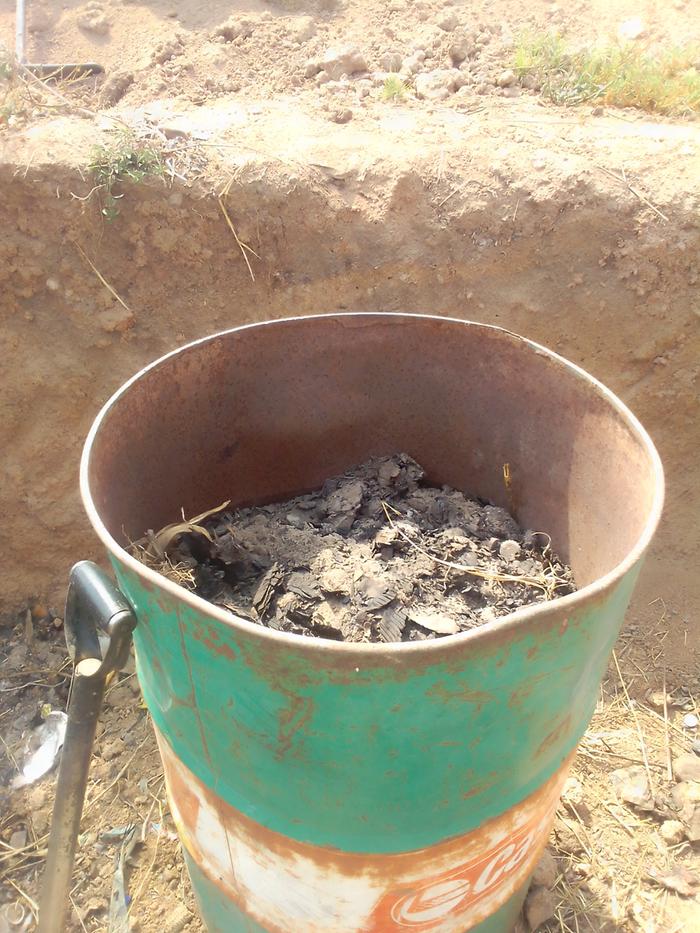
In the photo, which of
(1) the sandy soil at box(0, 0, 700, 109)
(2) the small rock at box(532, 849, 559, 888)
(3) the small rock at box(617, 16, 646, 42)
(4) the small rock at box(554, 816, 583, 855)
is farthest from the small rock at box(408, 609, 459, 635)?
(3) the small rock at box(617, 16, 646, 42)

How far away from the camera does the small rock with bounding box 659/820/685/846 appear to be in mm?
2229

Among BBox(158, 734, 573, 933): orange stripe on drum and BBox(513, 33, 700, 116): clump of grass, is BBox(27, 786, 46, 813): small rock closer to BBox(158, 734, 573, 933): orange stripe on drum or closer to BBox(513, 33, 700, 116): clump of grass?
BBox(158, 734, 573, 933): orange stripe on drum

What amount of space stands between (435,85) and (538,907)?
3.13 metres

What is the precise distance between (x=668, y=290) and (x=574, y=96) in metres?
1.07

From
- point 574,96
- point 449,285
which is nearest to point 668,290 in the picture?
point 449,285

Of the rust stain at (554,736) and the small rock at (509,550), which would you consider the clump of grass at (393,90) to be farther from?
the rust stain at (554,736)

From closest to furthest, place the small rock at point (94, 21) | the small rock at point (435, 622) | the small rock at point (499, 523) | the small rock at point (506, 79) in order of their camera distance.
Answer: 1. the small rock at point (435, 622)
2. the small rock at point (499, 523)
3. the small rock at point (506, 79)
4. the small rock at point (94, 21)

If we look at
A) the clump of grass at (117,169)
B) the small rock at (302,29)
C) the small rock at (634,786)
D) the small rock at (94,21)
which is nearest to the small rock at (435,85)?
the small rock at (302,29)

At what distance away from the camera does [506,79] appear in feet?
10.5

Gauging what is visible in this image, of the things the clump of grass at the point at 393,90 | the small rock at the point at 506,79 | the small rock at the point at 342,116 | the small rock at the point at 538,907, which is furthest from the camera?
the small rock at the point at 506,79

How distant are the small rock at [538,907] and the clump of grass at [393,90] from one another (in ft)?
9.69

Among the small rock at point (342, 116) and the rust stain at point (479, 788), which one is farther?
the small rock at point (342, 116)

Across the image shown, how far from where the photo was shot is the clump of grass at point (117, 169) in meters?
2.50

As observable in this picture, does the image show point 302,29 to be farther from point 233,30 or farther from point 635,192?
point 635,192
